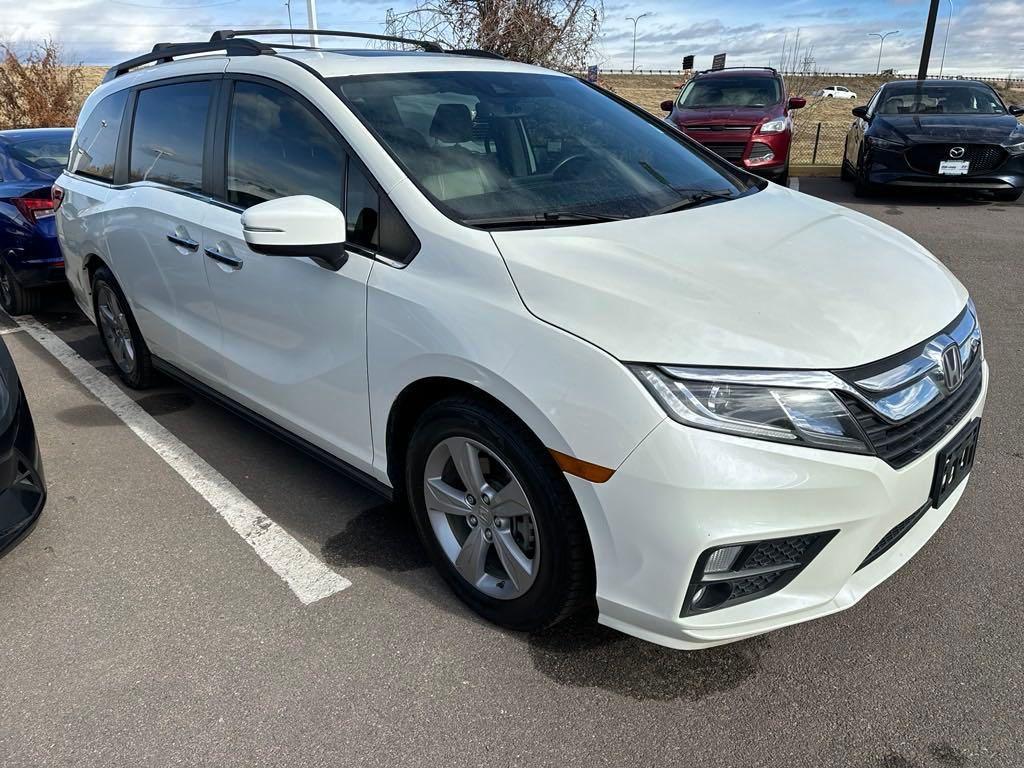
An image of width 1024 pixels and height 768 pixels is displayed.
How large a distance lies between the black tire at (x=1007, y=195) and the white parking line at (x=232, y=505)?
9665mm

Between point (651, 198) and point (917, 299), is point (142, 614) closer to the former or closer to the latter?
point (651, 198)

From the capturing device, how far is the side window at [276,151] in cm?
267

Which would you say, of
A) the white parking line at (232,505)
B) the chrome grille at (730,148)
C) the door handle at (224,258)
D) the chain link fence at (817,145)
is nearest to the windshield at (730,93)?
the chrome grille at (730,148)

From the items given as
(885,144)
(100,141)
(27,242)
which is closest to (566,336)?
(100,141)

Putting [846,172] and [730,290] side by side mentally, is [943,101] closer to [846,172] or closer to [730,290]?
[846,172]

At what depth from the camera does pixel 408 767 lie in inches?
78.0

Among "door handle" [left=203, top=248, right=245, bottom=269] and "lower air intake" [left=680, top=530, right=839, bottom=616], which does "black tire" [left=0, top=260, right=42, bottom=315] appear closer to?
"door handle" [left=203, top=248, right=245, bottom=269]

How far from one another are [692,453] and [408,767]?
107 cm

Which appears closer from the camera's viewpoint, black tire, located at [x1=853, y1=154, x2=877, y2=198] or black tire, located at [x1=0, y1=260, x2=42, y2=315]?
black tire, located at [x1=0, y1=260, x2=42, y2=315]

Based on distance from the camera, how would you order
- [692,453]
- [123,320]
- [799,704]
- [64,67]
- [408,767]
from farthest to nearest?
[64,67] < [123,320] < [799,704] < [408,767] < [692,453]

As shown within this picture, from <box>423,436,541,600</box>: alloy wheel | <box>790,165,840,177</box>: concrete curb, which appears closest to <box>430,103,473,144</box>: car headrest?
<box>423,436,541,600</box>: alloy wheel

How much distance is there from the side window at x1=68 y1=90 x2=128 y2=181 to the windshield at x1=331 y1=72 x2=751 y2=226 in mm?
2093

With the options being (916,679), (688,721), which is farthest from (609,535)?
(916,679)

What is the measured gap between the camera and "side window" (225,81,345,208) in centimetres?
267
